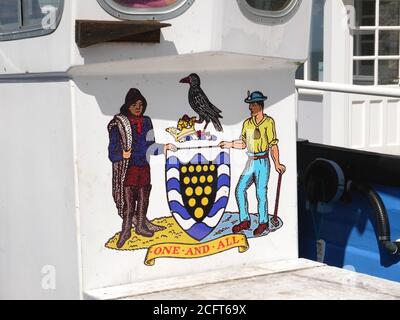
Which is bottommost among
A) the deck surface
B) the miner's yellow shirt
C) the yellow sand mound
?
the deck surface

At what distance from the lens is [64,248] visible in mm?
3420

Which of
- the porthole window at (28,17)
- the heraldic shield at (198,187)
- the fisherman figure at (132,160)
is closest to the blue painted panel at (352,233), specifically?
the heraldic shield at (198,187)

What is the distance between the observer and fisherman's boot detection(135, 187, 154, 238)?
344cm

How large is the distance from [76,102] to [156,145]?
16.0 inches

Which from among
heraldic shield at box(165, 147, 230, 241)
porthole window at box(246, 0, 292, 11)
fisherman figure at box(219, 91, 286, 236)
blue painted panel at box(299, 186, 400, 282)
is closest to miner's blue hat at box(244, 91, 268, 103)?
fisherman figure at box(219, 91, 286, 236)

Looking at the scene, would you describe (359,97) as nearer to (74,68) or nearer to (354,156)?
(354,156)

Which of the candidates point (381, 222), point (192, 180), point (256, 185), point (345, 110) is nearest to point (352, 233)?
point (381, 222)

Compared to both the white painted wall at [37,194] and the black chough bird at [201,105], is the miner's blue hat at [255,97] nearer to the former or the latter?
the black chough bird at [201,105]

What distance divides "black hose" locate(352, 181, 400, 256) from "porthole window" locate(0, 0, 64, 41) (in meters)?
1.89

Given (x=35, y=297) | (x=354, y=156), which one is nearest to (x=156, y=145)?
(x=35, y=297)

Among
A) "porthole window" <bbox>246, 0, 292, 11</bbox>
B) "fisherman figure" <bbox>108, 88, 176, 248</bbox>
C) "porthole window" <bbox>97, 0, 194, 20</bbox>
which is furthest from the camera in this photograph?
"porthole window" <bbox>246, 0, 292, 11</bbox>

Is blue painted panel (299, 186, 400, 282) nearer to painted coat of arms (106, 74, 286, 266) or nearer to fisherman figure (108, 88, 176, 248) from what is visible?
painted coat of arms (106, 74, 286, 266)

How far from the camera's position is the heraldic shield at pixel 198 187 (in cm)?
353

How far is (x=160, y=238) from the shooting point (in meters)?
3.50
